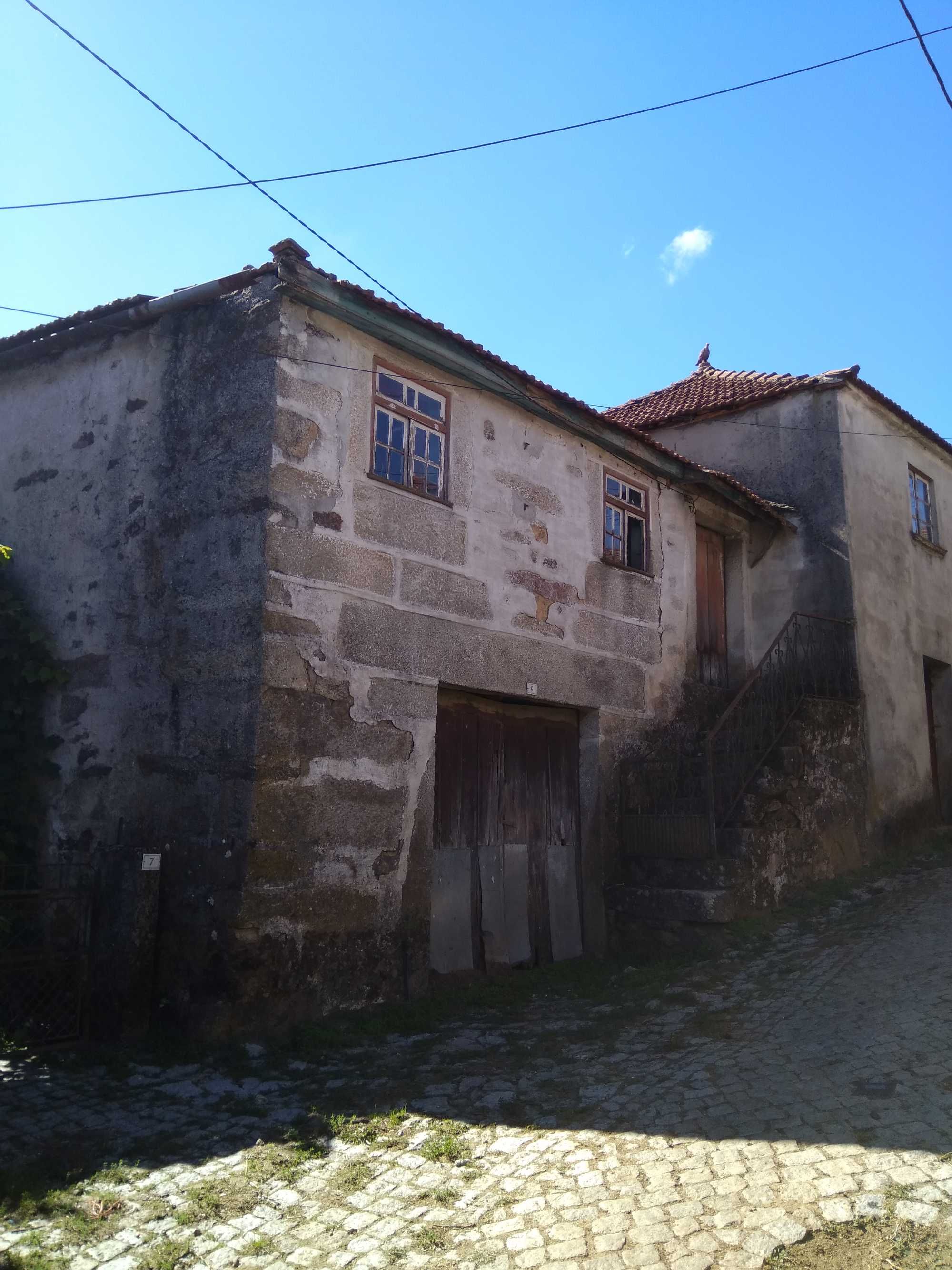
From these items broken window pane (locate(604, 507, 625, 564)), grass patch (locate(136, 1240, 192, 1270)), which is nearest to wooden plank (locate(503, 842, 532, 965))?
broken window pane (locate(604, 507, 625, 564))

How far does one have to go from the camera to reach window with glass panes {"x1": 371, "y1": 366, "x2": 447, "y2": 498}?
308 inches

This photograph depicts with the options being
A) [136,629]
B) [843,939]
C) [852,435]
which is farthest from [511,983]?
[852,435]

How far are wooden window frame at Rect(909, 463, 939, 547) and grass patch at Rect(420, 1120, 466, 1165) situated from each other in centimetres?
1078

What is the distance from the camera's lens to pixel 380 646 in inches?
295

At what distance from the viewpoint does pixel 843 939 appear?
8.05 metres

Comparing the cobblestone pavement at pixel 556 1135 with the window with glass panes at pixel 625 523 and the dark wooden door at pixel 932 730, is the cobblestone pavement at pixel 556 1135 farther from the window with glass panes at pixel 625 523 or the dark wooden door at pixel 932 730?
the dark wooden door at pixel 932 730

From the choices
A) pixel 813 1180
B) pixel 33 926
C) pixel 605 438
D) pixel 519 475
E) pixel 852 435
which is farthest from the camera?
pixel 852 435

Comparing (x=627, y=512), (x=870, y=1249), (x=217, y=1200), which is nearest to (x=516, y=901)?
(x=627, y=512)

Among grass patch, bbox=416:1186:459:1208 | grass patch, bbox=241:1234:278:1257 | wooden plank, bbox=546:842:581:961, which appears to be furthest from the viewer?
wooden plank, bbox=546:842:581:961

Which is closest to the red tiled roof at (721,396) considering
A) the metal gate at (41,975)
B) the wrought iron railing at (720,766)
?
the wrought iron railing at (720,766)

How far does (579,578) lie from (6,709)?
5.01m

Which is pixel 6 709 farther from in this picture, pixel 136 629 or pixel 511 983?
pixel 511 983

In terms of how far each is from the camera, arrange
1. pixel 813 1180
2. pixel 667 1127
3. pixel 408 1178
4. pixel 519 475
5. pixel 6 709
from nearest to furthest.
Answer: pixel 813 1180, pixel 408 1178, pixel 667 1127, pixel 6 709, pixel 519 475

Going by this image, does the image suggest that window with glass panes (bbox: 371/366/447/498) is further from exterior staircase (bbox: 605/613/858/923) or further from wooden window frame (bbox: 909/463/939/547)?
wooden window frame (bbox: 909/463/939/547)
